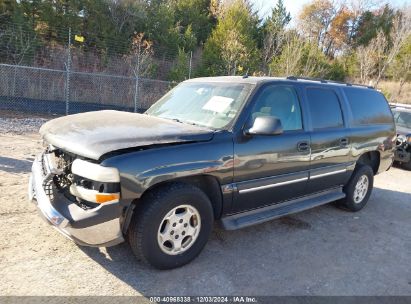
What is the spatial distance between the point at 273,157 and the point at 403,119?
8063 mm

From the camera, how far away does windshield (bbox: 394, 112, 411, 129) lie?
33.4 feet

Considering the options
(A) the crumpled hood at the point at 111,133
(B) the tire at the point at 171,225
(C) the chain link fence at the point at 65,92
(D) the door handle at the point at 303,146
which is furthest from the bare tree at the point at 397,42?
(B) the tire at the point at 171,225

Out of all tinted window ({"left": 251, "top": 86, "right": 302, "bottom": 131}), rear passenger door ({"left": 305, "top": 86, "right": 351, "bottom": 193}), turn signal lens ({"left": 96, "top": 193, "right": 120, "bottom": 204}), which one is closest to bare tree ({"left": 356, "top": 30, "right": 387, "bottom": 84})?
rear passenger door ({"left": 305, "top": 86, "right": 351, "bottom": 193})

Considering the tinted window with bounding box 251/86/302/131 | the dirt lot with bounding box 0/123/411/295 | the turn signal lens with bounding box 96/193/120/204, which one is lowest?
the dirt lot with bounding box 0/123/411/295

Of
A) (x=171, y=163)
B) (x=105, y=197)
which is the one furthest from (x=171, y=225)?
(x=105, y=197)

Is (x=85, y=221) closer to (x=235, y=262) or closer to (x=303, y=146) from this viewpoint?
(x=235, y=262)

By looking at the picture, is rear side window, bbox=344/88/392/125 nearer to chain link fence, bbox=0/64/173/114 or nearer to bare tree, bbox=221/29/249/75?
chain link fence, bbox=0/64/173/114

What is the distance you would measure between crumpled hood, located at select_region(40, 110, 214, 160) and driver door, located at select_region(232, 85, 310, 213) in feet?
1.75

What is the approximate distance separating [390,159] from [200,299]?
15.3 feet

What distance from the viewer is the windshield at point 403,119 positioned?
10170 millimetres

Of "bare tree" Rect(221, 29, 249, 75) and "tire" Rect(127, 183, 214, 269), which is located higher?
"bare tree" Rect(221, 29, 249, 75)

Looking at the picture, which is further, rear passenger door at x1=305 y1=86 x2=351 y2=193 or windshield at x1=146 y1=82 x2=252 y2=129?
rear passenger door at x1=305 y1=86 x2=351 y2=193

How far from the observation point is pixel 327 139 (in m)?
4.74

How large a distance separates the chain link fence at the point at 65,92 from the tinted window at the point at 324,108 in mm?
8716
